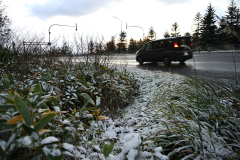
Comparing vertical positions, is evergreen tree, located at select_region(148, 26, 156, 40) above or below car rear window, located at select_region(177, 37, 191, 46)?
above

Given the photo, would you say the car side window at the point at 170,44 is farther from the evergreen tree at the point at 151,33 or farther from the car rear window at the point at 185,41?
the evergreen tree at the point at 151,33

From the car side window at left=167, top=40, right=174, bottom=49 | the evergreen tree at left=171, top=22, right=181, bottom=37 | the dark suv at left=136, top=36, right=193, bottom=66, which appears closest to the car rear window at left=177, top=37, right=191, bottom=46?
the dark suv at left=136, top=36, right=193, bottom=66

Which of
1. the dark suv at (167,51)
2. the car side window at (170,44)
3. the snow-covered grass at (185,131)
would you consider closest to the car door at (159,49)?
the dark suv at (167,51)

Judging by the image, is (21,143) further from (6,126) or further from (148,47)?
(148,47)

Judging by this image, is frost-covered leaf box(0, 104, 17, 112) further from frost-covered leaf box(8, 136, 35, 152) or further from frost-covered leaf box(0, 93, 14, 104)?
frost-covered leaf box(8, 136, 35, 152)

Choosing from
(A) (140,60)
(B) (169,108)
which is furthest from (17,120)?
(A) (140,60)

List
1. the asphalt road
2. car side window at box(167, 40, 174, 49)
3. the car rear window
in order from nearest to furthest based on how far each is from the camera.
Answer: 1. the asphalt road
2. the car rear window
3. car side window at box(167, 40, 174, 49)

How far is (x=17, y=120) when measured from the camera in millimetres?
873

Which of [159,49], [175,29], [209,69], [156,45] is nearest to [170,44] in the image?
[159,49]

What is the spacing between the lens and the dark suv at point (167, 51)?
1003 centimetres

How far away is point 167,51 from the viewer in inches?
420

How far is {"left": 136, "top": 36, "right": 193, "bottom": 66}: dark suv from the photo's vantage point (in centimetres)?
1003

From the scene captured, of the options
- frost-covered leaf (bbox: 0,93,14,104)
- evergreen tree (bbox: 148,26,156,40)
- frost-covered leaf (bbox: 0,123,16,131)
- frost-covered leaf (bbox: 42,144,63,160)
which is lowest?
frost-covered leaf (bbox: 42,144,63,160)

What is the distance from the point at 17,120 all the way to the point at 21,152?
0.92ft
